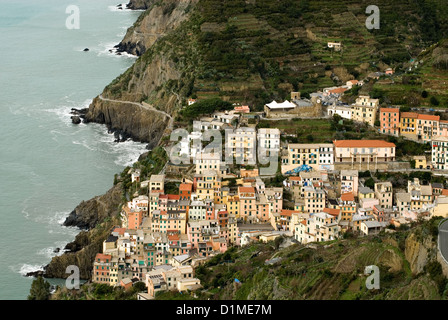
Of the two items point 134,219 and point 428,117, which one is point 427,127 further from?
point 134,219

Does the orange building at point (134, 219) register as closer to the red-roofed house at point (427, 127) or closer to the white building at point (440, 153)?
the white building at point (440, 153)

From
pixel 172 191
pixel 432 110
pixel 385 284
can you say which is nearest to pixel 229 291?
pixel 385 284

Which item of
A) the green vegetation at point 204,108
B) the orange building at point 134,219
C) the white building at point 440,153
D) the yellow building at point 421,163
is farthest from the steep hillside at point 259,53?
the orange building at point 134,219

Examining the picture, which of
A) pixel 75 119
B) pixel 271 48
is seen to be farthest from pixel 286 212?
pixel 75 119

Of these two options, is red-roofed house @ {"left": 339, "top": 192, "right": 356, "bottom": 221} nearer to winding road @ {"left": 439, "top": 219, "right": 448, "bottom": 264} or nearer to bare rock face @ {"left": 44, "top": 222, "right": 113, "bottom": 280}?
winding road @ {"left": 439, "top": 219, "right": 448, "bottom": 264}

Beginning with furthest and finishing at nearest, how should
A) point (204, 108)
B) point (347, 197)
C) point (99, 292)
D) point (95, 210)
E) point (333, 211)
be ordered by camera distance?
point (204, 108)
point (95, 210)
point (347, 197)
point (333, 211)
point (99, 292)

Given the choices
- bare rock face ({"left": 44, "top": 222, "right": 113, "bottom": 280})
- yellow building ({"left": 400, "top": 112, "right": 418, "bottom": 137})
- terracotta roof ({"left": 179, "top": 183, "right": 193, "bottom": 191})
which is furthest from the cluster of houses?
bare rock face ({"left": 44, "top": 222, "right": 113, "bottom": 280})

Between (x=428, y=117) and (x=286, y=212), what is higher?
(x=428, y=117)
